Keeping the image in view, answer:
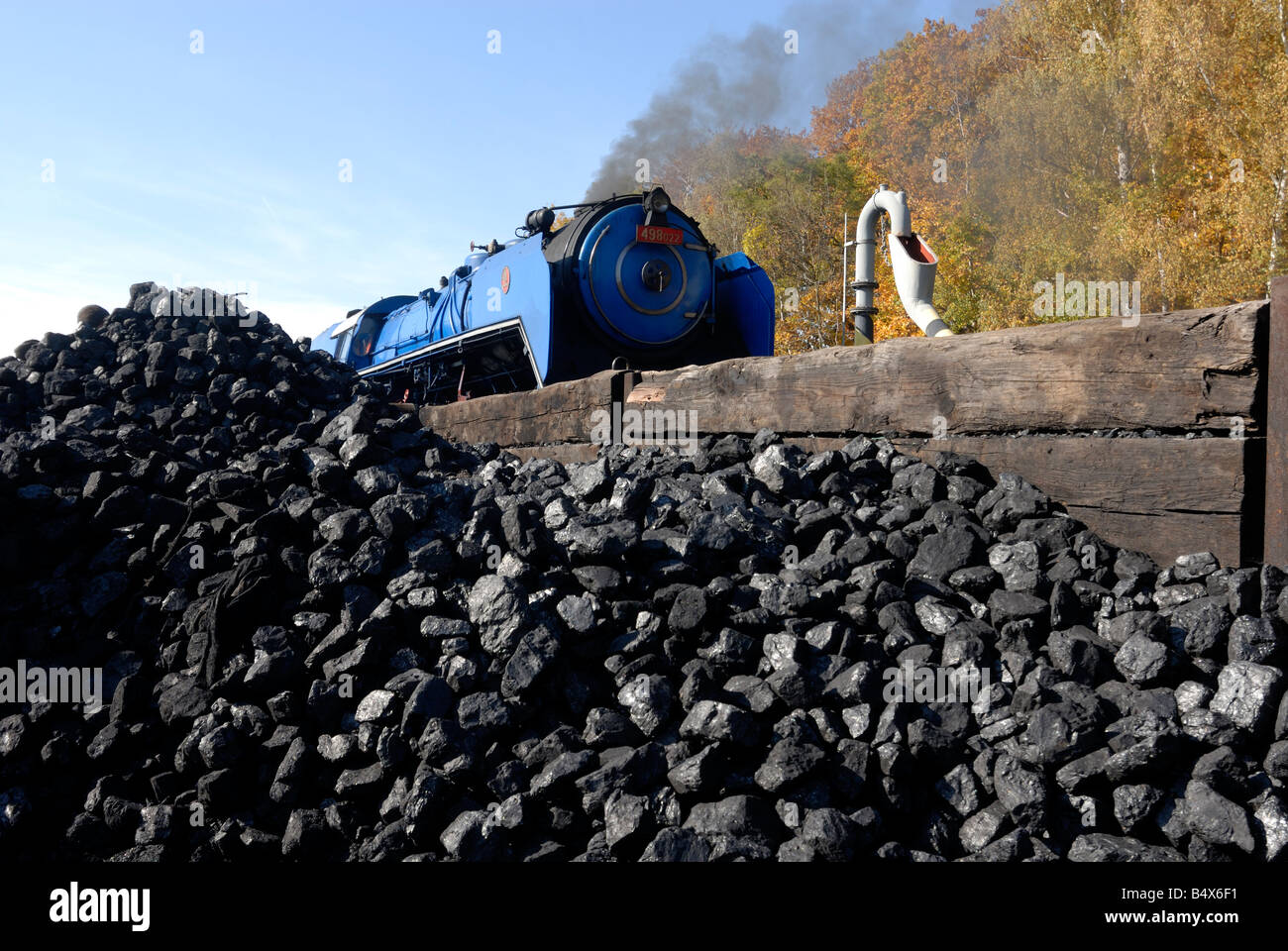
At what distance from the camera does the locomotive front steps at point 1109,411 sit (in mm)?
3428

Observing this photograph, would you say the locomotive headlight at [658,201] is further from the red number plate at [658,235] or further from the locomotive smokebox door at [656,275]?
the locomotive smokebox door at [656,275]

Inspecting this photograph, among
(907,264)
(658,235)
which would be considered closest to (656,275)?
(658,235)

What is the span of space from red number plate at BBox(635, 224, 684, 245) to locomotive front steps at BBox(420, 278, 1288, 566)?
4.01 metres

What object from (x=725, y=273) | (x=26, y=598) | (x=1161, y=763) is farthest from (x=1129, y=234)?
(x=26, y=598)

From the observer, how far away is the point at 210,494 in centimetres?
465

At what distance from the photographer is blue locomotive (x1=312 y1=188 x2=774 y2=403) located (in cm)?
871

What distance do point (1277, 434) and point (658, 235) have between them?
21.5ft

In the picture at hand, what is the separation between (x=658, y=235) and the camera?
9016 millimetres

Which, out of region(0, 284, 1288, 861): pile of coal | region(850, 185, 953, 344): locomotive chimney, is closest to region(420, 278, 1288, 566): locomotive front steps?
region(0, 284, 1288, 861): pile of coal

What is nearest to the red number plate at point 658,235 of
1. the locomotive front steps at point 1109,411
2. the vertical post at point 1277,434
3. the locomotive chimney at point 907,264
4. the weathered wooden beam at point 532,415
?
the locomotive chimney at point 907,264

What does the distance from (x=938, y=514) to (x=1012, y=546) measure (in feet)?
1.27

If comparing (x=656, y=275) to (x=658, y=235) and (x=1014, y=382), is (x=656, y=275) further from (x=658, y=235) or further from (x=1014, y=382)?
(x=1014, y=382)

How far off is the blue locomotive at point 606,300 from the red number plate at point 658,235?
0.03ft

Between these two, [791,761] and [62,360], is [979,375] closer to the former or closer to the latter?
[791,761]
